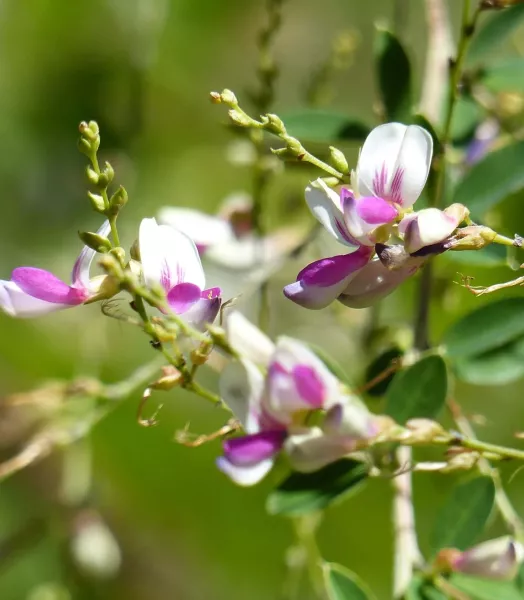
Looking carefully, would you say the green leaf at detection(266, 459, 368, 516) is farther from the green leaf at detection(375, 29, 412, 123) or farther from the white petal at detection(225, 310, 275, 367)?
the green leaf at detection(375, 29, 412, 123)

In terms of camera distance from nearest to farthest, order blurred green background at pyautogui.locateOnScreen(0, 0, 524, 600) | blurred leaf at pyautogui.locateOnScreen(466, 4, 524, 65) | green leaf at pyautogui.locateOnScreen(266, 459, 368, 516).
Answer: green leaf at pyautogui.locateOnScreen(266, 459, 368, 516) < blurred leaf at pyautogui.locateOnScreen(466, 4, 524, 65) < blurred green background at pyautogui.locateOnScreen(0, 0, 524, 600)

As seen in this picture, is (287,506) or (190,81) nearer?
(287,506)

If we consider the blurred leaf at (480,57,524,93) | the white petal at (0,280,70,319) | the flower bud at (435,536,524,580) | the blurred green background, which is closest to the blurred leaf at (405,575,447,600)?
the flower bud at (435,536,524,580)

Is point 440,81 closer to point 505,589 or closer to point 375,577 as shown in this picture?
point 505,589

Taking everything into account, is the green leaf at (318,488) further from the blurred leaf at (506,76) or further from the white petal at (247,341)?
the blurred leaf at (506,76)

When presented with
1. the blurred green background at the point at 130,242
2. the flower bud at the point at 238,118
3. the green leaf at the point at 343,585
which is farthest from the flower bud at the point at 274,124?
the blurred green background at the point at 130,242

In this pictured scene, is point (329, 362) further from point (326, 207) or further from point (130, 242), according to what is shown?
point (130, 242)

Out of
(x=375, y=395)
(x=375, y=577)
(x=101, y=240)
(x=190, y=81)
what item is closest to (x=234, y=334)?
(x=101, y=240)
